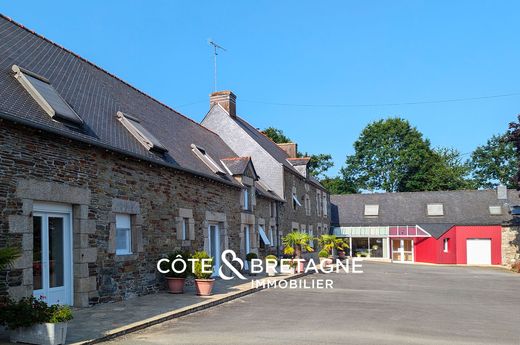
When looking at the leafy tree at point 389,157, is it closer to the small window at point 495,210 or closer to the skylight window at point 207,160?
the small window at point 495,210

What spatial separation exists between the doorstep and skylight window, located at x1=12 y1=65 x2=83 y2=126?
382cm

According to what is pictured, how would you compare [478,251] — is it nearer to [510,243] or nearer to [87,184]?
[510,243]

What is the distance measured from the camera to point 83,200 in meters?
11.0

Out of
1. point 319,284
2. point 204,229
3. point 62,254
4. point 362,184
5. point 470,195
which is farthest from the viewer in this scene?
point 362,184

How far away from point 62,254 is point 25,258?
142cm

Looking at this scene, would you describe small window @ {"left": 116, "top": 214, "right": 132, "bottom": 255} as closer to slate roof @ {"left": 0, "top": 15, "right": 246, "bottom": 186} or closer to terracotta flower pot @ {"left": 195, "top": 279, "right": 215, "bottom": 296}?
slate roof @ {"left": 0, "top": 15, "right": 246, "bottom": 186}

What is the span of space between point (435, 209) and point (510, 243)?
612 cm

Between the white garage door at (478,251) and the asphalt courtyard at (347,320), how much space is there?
24.3m

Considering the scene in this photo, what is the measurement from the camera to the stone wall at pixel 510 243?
37875 mm

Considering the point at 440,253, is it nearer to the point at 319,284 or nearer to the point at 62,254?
the point at 319,284

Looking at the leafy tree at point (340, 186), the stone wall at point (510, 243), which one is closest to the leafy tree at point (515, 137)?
the stone wall at point (510, 243)

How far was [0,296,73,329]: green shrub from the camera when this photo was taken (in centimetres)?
747

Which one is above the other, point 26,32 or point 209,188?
point 26,32

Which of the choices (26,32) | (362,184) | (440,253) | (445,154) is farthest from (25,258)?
(445,154)
